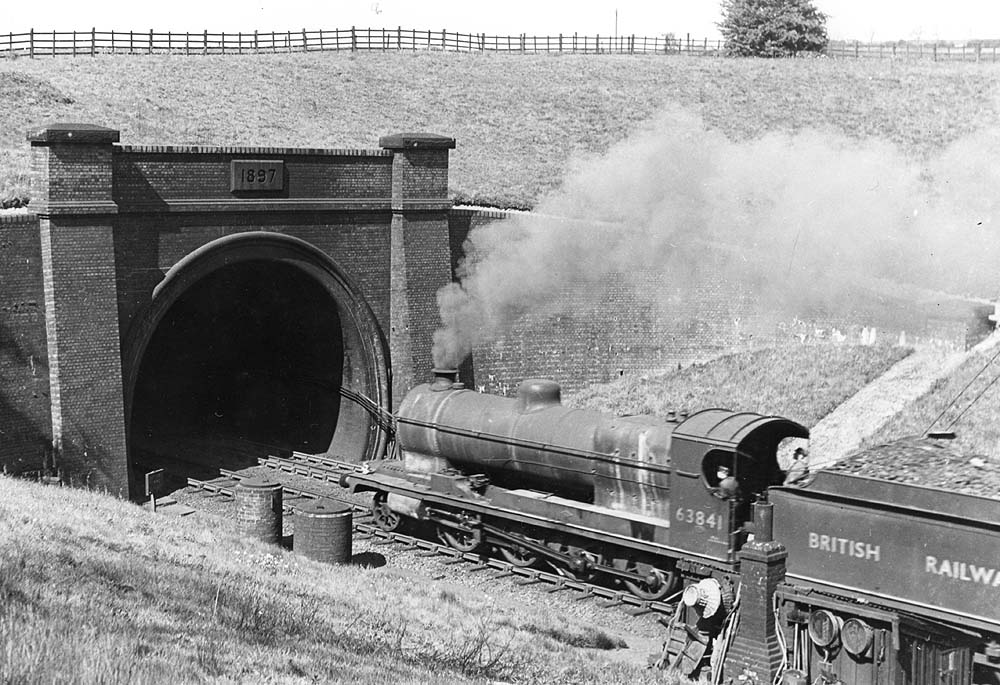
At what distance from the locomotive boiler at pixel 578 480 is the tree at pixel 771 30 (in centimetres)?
3687

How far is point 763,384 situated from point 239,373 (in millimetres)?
10405

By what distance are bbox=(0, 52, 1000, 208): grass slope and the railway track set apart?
7.47 meters

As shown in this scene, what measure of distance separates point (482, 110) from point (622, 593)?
2574 cm

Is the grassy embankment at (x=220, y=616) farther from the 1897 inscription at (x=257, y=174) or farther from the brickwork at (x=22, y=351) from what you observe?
the 1897 inscription at (x=257, y=174)

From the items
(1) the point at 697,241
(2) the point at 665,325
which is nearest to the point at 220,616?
(2) the point at 665,325

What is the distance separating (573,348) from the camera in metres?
24.4

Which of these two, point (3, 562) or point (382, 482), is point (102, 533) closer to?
point (3, 562)

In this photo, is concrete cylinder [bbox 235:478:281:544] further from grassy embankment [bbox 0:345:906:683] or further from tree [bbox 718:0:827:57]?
tree [bbox 718:0:827:57]

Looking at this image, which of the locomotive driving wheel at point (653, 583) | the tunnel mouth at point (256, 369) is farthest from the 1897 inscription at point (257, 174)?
the locomotive driving wheel at point (653, 583)

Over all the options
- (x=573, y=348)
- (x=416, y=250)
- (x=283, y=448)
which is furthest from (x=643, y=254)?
(x=283, y=448)

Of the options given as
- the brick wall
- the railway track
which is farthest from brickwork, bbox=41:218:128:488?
the brick wall

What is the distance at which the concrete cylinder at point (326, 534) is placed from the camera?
615 inches

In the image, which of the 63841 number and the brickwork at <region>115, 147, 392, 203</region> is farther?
the brickwork at <region>115, 147, 392, 203</region>

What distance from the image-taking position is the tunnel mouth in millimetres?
21500
